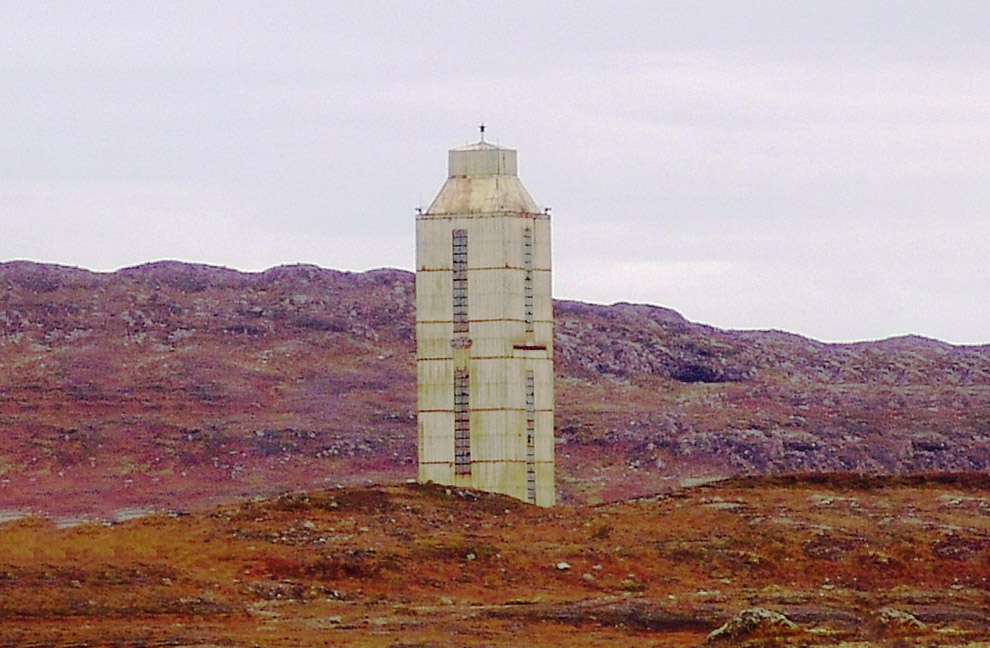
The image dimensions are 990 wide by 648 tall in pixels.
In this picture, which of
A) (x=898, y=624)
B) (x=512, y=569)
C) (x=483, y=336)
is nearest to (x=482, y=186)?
(x=483, y=336)

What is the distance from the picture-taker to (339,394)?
9381 centimetres

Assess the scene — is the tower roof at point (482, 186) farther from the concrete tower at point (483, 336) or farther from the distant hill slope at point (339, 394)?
the distant hill slope at point (339, 394)

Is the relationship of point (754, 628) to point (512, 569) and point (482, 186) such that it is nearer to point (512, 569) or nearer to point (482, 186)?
point (512, 569)

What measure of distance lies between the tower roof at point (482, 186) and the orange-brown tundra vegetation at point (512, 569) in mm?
6897

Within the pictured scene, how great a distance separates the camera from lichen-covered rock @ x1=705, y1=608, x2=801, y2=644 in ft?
110

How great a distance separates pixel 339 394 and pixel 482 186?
41413 mm

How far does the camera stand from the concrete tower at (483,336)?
173 ft

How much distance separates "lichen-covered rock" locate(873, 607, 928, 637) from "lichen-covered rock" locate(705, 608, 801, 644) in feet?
5.25

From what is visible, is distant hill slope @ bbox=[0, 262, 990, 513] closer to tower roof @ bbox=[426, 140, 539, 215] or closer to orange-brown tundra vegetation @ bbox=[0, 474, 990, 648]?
tower roof @ bbox=[426, 140, 539, 215]

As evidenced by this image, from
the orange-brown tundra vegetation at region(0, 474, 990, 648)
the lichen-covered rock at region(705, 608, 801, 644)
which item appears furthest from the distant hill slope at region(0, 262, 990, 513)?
the lichen-covered rock at region(705, 608, 801, 644)

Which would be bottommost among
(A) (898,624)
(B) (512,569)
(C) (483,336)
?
(A) (898,624)

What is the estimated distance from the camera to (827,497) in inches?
1917

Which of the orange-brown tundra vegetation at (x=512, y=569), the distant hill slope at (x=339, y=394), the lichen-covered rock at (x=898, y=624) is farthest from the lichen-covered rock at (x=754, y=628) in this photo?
the distant hill slope at (x=339, y=394)

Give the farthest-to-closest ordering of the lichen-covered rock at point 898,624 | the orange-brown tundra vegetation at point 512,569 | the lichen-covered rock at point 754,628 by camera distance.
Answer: the orange-brown tundra vegetation at point 512,569, the lichen-covered rock at point 898,624, the lichen-covered rock at point 754,628
